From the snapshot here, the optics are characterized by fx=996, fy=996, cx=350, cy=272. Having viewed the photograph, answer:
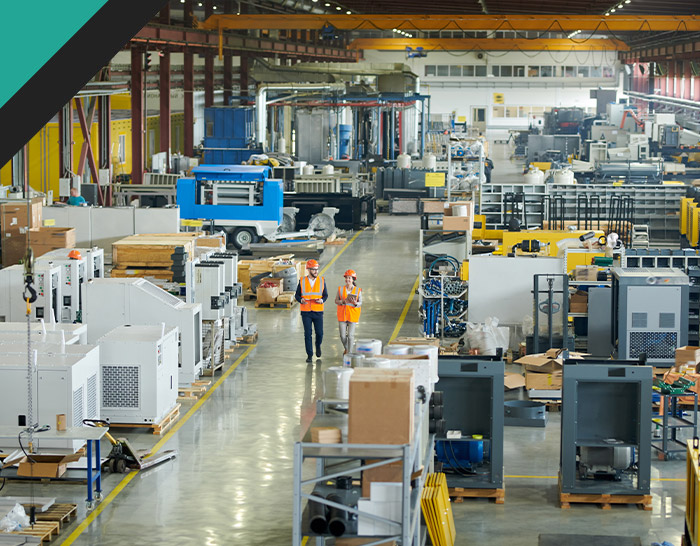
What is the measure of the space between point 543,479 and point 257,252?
42.8ft

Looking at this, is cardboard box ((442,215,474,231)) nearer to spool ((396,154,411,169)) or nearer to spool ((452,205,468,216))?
spool ((452,205,468,216))

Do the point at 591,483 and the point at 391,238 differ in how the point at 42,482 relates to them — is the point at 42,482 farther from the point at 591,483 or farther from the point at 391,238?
the point at 391,238

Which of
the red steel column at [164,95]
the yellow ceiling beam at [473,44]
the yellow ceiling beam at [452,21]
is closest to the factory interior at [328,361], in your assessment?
the red steel column at [164,95]

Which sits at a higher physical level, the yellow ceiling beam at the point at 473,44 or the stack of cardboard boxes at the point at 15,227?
the yellow ceiling beam at the point at 473,44

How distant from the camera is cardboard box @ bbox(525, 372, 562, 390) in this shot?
1157 cm

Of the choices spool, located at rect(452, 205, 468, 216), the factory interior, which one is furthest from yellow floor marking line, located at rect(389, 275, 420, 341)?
spool, located at rect(452, 205, 468, 216)

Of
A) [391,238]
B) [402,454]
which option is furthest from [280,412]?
[391,238]

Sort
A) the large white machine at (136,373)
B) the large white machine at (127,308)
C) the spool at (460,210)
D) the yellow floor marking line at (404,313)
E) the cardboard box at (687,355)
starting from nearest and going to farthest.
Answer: the large white machine at (136,373) < the large white machine at (127,308) < the cardboard box at (687,355) < the yellow floor marking line at (404,313) < the spool at (460,210)

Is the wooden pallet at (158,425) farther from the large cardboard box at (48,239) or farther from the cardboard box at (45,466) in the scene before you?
the large cardboard box at (48,239)

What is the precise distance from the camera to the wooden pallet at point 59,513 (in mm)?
7645

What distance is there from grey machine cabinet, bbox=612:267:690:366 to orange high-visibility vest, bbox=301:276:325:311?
370cm

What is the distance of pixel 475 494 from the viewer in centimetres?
827

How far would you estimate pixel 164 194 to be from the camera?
22.8 metres

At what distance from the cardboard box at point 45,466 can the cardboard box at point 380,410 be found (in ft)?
13.0
